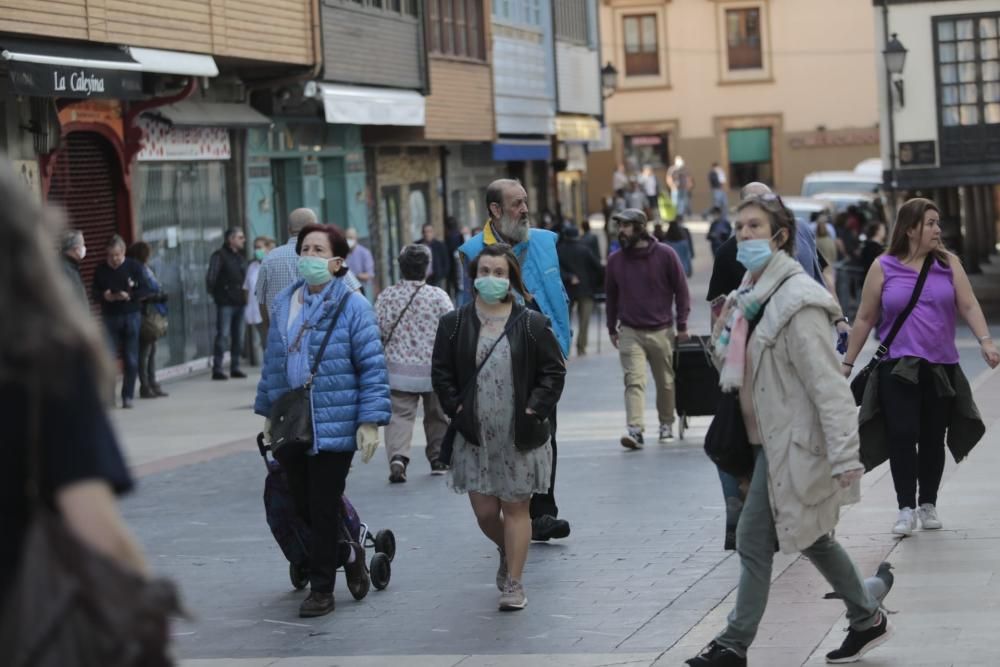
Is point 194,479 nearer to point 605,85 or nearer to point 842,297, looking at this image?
point 842,297

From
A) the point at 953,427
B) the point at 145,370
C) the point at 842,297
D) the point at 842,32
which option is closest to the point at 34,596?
the point at 953,427

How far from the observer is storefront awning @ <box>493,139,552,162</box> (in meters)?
38.4

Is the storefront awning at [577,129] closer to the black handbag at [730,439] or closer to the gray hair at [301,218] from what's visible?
the gray hair at [301,218]

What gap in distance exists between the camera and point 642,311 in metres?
15.3

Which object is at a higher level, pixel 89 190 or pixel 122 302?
pixel 89 190

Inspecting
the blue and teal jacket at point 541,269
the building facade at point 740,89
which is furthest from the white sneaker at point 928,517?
the building facade at point 740,89

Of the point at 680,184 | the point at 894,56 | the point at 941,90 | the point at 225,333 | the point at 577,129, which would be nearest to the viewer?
the point at 225,333

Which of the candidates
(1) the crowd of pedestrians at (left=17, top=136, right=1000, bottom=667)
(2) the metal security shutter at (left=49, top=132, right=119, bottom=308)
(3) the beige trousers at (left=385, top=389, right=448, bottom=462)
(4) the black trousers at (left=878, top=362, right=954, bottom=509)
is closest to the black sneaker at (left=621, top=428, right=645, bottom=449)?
(1) the crowd of pedestrians at (left=17, top=136, right=1000, bottom=667)

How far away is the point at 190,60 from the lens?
21.5m

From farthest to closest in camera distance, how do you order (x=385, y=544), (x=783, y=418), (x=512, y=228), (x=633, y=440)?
(x=633, y=440) → (x=512, y=228) → (x=385, y=544) → (x=783, y=418)

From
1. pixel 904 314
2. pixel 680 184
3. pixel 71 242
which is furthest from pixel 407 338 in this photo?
pixel 680 184

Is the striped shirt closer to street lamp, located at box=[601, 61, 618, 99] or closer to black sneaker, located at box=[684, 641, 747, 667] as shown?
black sneaker, located at box=[684, 641, 747, 667]

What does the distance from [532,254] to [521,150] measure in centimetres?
2968

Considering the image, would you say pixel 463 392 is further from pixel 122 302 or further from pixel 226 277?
pixel 226 277
